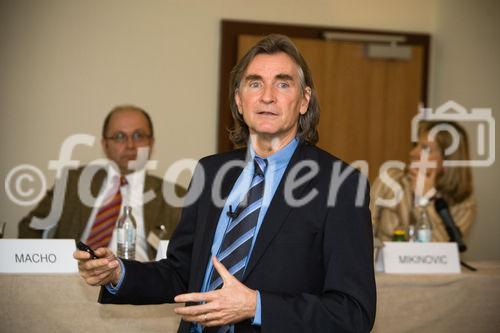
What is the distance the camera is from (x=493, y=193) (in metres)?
6.08

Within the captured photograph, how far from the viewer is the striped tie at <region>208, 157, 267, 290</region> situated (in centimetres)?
192

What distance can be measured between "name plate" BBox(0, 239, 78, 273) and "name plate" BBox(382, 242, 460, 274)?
4.65ft

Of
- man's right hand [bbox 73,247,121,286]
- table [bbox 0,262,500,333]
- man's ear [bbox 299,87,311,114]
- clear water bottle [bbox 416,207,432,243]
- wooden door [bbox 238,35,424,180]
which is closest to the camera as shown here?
man's right hand [bbox 73,247,121,286]

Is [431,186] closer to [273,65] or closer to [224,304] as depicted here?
[273,65]

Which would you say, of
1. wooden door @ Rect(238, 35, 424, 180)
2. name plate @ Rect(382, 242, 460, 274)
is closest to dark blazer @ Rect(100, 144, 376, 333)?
name plate @ Rect(382, 242, 460, 274)

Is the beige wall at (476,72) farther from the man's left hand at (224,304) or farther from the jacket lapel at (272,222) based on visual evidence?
the man's left hand at (224,304)

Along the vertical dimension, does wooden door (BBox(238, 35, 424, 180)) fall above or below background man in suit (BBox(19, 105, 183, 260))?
above

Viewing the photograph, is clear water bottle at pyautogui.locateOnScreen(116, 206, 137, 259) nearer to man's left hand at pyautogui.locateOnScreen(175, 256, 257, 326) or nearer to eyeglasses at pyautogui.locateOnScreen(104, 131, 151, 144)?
eyeglasses at pyautogui.locateOnScreen(104, 131, 151, 144)

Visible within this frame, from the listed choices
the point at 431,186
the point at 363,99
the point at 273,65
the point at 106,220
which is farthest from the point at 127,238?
the point at 363,99

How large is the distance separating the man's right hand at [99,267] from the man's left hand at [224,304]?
282mm

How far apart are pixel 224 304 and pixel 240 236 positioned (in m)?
0.31

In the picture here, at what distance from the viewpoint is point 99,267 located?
188 cm

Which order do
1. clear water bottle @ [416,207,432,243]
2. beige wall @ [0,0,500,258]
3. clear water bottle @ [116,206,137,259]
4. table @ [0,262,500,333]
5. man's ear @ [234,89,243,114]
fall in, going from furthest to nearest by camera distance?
1. beige wall @ [0,0,500,258]
2. clear water bottle @ [416,207,432,243]
3. clear water bottle @ [116,206,137,259]
4. table @ [0,262,500,333]
5. man's ear @ [234,89,243,114]

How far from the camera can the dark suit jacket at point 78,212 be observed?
12.6 feet
